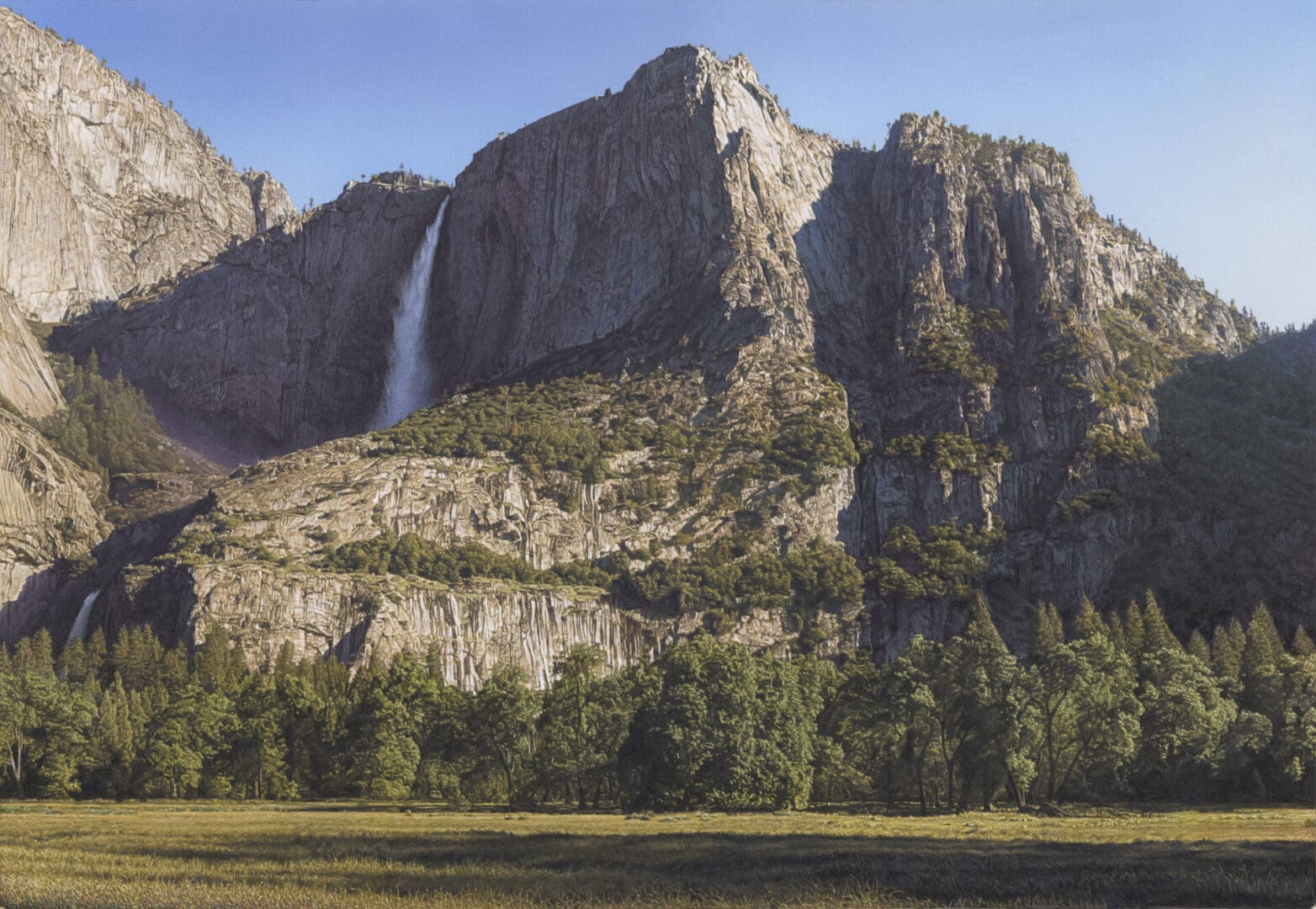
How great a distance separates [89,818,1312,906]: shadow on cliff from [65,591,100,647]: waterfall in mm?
131522

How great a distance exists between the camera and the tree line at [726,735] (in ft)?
291

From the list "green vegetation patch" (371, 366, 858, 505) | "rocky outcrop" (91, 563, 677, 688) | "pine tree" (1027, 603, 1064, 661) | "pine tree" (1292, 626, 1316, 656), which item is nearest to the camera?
"pine tree" (1292, 626, 1316, 656)

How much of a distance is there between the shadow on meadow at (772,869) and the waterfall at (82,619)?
13314 cm

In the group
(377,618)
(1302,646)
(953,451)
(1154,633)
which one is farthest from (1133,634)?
(377,618)

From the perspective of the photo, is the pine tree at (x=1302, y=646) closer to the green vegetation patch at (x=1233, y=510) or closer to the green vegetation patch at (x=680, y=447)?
the green vegetation patch at (x=1233, y=510)

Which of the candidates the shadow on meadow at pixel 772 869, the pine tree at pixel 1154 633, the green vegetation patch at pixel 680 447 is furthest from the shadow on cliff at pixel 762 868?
the green vegetation patch at pixel 680 447

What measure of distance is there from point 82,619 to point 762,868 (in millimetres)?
153690

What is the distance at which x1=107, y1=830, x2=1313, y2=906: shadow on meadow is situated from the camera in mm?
42656

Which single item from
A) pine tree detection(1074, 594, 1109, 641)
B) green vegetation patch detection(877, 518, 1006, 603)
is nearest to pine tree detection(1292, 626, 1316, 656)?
pine tree detection(1074, 594, 1109, 641)

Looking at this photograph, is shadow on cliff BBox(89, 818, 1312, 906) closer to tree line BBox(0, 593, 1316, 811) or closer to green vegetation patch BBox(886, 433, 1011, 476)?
tree line BBox(0, 593, 1316, 811)

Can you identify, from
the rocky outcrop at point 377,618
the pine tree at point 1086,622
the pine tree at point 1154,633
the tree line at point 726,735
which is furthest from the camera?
the rocky outcrop at point 377,618

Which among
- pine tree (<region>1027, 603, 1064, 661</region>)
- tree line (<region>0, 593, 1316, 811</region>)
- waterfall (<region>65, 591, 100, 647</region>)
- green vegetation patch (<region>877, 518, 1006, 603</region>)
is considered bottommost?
tree line (<region>0, 593, 1316, 811</region>)

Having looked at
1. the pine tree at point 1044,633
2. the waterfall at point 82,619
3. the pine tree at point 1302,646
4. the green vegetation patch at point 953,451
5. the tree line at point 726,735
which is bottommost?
the tree line at point 726,735

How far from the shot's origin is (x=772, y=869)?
47.4m
